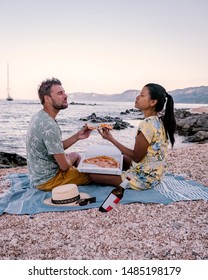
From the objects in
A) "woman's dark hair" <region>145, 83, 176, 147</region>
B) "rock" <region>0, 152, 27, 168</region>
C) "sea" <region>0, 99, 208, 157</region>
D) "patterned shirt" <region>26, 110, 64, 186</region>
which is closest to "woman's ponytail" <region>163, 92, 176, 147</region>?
"woman's dark hair" <region>145, 83, 176, 147</region>

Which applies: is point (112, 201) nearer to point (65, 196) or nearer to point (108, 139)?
point (65, 196)

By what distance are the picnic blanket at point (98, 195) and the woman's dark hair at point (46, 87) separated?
1.49 meters

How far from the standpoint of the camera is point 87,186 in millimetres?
5340

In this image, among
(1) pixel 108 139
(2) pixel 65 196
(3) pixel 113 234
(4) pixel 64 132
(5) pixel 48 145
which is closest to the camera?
(3) pixel 113 234

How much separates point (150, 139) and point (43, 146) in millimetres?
1547

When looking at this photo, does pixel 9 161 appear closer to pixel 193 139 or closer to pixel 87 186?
pixel 87 186

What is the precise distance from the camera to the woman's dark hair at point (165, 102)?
181 inches

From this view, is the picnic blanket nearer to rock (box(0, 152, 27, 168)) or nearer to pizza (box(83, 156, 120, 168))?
pizza (box(83, 156, 120, 168))

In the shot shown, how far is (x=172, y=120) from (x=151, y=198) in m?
1.17

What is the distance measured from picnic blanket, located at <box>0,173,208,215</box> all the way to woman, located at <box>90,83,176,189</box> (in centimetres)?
24

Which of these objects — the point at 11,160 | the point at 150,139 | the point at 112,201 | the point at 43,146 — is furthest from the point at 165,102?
the point at 11,160

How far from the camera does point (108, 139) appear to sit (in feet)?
15.9

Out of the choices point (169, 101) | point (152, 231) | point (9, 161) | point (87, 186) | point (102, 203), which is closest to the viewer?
point (152, 231)

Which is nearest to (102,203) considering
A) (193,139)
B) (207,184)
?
(207,184)
